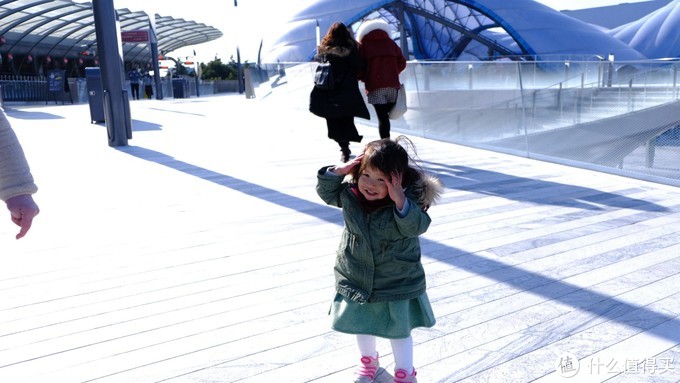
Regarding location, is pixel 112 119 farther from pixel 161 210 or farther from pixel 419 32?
pixel 419 32

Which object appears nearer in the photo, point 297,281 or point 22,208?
point 22,208

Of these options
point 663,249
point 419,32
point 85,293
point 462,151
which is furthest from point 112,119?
point 419,32

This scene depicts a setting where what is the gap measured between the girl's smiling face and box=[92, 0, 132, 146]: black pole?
822 cm

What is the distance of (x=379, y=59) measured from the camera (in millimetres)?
7074

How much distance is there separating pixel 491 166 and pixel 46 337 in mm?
5973

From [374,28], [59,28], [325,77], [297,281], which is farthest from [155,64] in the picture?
[297,281]

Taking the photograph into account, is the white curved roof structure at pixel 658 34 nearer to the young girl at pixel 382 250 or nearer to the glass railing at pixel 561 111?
the glass railing at pixel 561 111

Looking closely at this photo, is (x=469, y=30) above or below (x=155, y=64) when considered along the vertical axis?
above

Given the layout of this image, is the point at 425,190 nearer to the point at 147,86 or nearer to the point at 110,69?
the point at 110,69

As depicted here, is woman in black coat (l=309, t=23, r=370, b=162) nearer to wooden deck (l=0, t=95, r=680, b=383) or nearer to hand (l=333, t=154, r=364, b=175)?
wooden deck (l=0, t=95, r=680, b=383)

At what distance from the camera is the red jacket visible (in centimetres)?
705

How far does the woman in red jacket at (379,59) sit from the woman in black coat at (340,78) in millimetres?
129

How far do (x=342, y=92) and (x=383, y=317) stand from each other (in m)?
4.77

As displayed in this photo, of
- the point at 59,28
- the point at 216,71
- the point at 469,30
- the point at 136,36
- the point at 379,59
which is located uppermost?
the point at 59,28
